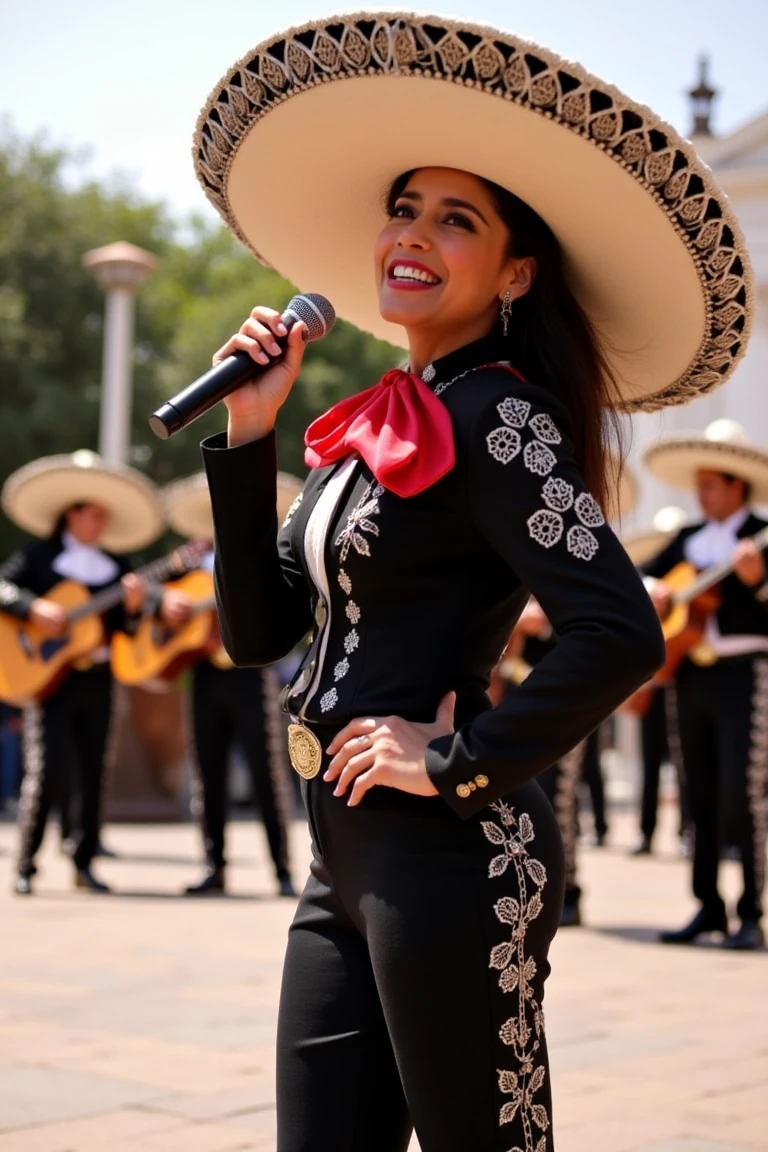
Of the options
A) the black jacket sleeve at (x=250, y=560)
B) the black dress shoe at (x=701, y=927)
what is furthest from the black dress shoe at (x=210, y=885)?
the black jacket sleeve at (x=250, y=560)

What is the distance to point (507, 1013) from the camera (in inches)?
89.1

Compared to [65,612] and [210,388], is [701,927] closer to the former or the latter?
[65,612]

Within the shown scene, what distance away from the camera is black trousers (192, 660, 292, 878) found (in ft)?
30.8

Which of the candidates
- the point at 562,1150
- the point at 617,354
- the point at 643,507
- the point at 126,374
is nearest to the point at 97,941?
the point at 562,1150

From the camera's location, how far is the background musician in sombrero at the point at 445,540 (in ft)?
7.36

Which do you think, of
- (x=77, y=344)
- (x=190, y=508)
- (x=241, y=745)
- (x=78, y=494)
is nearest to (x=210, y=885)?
(x=241, y=745)

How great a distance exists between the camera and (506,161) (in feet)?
8.23

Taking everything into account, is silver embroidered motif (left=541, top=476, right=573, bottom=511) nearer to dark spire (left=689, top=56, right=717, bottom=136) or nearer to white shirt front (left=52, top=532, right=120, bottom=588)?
white shirt front (left=52, top=532, right=120, bottom=588)

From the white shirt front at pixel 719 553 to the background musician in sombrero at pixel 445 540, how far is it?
534 cm

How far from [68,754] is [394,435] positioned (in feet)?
24.5

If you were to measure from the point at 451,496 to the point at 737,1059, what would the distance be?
3.29 m

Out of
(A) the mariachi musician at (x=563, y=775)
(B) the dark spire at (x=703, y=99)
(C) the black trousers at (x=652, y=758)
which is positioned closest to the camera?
(A) the mariachi musician at (x=563, y=775)

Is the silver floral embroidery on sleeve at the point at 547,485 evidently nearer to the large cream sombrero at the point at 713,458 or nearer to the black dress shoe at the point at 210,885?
the large cream sombrero at the point at 713,458

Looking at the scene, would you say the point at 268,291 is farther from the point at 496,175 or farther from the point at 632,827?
the point at 496,175
